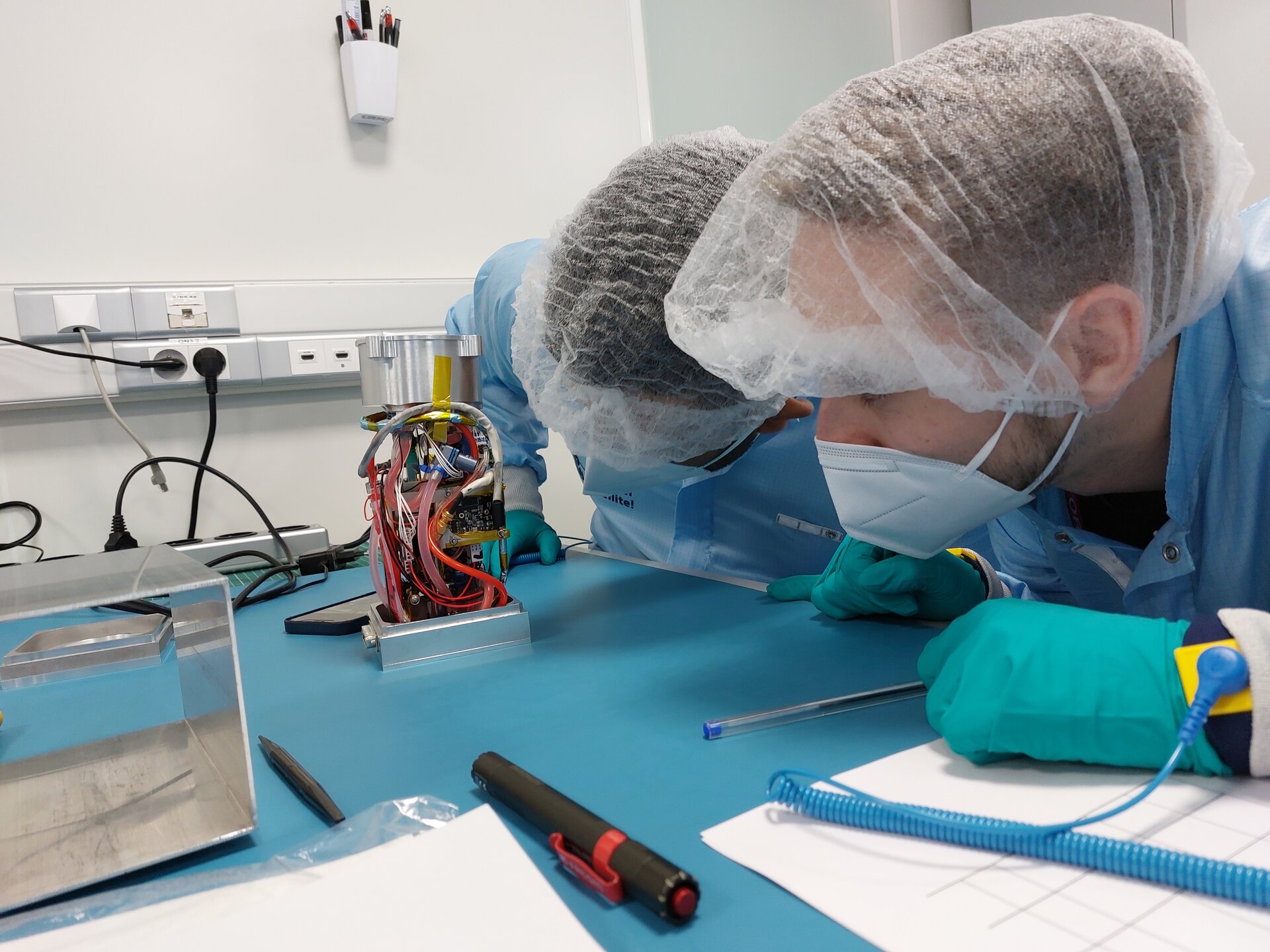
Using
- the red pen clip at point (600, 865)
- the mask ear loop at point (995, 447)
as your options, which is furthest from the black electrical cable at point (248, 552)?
the mask ear loop at point (995, 447)

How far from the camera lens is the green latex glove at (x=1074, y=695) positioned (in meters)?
0.51

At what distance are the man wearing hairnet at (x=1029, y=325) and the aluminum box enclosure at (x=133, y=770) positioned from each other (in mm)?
428

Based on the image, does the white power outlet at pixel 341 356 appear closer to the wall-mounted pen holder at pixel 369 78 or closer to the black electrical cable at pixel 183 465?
the black electrical cable at pixel 183 465

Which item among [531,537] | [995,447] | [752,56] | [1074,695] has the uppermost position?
[752,56]

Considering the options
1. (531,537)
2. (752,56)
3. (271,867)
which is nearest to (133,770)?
(271,867)

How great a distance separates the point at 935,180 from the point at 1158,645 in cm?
34

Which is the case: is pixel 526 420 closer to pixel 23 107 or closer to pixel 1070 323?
pixel 23 107

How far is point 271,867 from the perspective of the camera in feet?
1.62

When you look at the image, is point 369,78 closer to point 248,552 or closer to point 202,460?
point 202,460

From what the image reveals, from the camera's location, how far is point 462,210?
1.89 m

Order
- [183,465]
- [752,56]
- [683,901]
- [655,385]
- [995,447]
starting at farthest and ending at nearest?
[752,56]
[183,465]
[655,385]
[995,447]
[683,901]

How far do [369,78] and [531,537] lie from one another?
976mm

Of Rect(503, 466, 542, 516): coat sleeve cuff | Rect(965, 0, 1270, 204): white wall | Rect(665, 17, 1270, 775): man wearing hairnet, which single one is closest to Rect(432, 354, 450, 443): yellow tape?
Rect(665, 17, 1270, 775): man wearing hairnet

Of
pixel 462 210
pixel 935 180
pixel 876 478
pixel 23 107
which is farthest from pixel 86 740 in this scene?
pixel 462 210
